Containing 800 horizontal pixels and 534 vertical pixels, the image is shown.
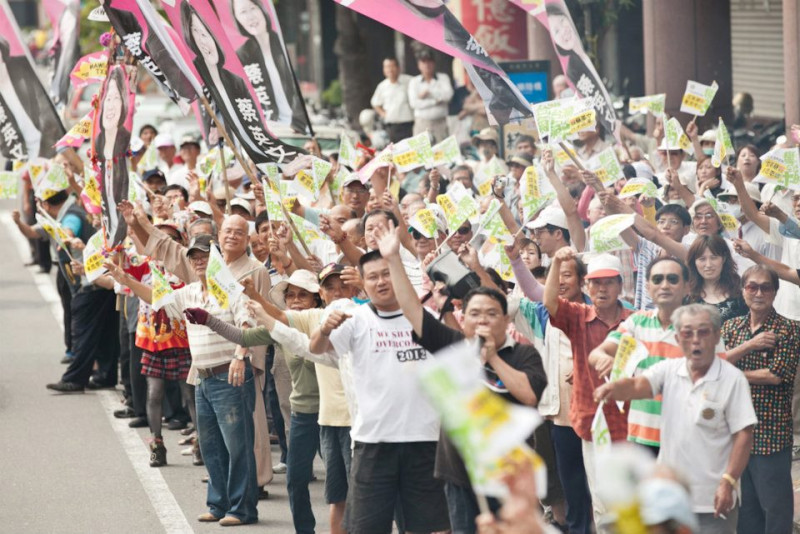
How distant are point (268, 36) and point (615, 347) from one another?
15.4 ft

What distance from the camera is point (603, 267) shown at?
7680 millimetres

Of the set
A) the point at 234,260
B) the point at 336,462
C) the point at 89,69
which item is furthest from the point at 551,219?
the point at 89,69

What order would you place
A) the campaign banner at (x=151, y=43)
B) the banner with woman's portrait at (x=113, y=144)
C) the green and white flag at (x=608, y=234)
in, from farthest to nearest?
the banner with woman's portrait at (x=113, y=144) → the campaign banner at (x=151, y=43) → the green and white flag at (x=608, y=234)

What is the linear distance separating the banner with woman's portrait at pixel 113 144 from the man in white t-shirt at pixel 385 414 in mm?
3703

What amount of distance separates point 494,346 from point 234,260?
3362mm

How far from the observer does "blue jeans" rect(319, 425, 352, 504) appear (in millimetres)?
8164

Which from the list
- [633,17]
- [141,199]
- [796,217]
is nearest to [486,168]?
[141,199]

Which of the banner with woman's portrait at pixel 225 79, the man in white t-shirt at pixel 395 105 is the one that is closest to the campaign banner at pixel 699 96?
the banner with woman's portrait at pixel 225 79

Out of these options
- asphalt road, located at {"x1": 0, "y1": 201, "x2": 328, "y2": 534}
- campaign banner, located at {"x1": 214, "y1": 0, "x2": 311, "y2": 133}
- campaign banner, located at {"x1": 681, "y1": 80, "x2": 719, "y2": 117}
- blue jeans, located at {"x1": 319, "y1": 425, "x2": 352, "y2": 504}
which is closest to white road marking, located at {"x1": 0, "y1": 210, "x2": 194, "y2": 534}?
asphalt road, located at {"x1": 0, "y1": 201, "x2": 328, "y2": 534}

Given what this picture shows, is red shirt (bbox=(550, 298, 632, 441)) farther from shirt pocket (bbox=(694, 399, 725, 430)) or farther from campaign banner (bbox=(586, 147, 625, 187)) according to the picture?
campaign banner (bbox=(586, 147, 625, 187))

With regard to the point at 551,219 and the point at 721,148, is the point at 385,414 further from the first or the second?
the point at 721,148

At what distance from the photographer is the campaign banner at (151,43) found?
1018 cm

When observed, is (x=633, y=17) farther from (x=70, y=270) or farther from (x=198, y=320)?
(x=198, y=320)

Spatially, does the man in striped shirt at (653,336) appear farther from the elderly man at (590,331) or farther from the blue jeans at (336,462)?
the blue jeans at (336,462)
